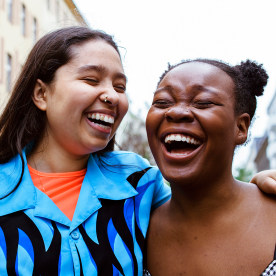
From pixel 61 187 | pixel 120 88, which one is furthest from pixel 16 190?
pixel 120 88

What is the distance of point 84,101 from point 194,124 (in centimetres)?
67

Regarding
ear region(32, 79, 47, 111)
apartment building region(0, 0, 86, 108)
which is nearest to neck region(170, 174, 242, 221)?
ear region(32, 79, 47, 111)

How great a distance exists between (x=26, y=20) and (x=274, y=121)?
3015 centimetres

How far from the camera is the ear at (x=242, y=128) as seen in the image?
244 cm

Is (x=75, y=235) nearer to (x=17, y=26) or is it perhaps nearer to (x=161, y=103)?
(x=161, y=103)

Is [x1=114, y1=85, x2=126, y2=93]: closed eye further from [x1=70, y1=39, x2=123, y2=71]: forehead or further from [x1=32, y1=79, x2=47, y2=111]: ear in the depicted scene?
[x1=32, y1=79, x2=47, y2=111]: ear

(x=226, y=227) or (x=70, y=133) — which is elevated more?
(x=70, y=133)

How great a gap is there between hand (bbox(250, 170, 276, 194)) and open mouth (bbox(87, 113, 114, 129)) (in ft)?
3.14

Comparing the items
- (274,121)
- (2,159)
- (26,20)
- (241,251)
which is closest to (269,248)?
(241,251)

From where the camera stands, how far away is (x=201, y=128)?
7.46 ft

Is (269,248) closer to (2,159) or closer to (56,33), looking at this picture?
(2,159)

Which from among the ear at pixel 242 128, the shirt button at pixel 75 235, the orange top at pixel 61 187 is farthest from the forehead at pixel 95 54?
the shirt button at pixel 75 235

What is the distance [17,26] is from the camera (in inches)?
666

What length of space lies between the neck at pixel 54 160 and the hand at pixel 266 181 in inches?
42.8
